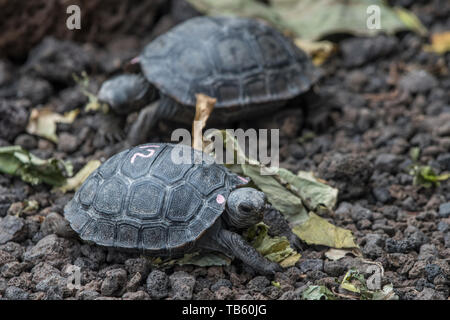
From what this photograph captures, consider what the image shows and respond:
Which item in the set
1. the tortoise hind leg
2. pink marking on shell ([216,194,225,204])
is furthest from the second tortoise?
pink marking on shell ([216,194,225,204])

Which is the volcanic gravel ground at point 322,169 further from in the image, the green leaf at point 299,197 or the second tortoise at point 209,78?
the second tortoise at point 209,78

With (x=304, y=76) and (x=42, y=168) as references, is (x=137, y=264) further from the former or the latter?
(x=304, y=76)

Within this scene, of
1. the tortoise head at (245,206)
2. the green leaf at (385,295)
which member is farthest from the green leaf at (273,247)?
the green leaf at (385,295)

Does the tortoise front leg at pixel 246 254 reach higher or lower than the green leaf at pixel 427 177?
lower

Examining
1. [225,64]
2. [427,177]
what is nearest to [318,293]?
[427,177]

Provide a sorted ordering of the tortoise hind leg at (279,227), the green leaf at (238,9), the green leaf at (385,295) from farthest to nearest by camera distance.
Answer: the green leaf at (238,9)
the tortoise hind leg at (279,227)
the green leaf at (385,295)

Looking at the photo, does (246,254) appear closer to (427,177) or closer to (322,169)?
(322,169)
